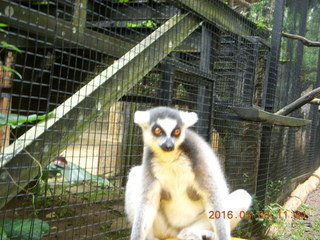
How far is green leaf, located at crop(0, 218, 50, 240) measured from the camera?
2488 millimetres

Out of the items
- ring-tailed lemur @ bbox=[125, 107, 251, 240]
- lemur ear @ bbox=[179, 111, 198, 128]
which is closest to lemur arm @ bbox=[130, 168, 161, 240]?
ring-tailed lemur @ bbox=[125, 107, 251, 240]

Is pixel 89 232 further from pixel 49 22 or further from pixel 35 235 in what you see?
pixel 49 22

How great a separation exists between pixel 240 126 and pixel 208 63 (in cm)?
123

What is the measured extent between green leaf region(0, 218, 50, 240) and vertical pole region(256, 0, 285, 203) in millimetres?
2922

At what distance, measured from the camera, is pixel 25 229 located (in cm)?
266

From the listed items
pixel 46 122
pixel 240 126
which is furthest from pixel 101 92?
pixel 240 126

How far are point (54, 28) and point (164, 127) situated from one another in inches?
42.0

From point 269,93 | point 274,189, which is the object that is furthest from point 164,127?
point 274,189

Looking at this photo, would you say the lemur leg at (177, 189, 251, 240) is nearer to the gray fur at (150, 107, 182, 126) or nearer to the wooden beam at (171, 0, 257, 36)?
the gray fur at (150, 107, 182, 126)

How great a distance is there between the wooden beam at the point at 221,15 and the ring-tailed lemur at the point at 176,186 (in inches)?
49.6

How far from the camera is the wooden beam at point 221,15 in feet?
11.5

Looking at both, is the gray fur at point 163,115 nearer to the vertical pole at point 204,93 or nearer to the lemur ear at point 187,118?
the lemur ear at point 187,118
